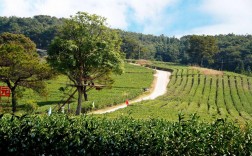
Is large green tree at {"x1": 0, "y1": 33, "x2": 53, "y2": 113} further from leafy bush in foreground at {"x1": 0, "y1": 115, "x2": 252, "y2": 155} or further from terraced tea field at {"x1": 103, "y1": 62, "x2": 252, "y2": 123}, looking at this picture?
leafy bush in foreground at {"x1": 0, "y1": 115, "x2": 252, "y2": 155}

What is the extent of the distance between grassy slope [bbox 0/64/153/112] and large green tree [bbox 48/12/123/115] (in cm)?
469

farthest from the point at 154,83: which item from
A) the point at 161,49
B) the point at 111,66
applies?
the point at 161,49

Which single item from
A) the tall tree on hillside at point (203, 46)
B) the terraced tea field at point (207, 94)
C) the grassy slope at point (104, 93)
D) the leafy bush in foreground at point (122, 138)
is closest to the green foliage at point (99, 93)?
the grassy slope at point (104, 93)

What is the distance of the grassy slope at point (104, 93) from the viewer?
1702 inches

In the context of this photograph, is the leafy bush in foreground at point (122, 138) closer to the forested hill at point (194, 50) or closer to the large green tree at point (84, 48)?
the large green tree at point (84, 48)

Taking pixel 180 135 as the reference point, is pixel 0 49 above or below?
above

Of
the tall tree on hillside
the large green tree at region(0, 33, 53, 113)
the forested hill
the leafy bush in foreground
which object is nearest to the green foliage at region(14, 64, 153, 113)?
the large green tree at region(0, 33, 53, 113)

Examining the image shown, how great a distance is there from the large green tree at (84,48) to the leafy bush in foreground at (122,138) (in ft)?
81.5

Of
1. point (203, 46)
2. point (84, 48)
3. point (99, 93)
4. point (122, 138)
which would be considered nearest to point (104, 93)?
point (99, 93)

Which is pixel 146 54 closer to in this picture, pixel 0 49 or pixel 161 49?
pixel 161 49

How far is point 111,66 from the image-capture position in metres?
33.8

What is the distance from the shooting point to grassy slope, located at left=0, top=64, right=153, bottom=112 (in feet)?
142

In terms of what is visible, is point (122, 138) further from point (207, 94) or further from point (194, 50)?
point (194, 50)

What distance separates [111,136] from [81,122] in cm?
93
